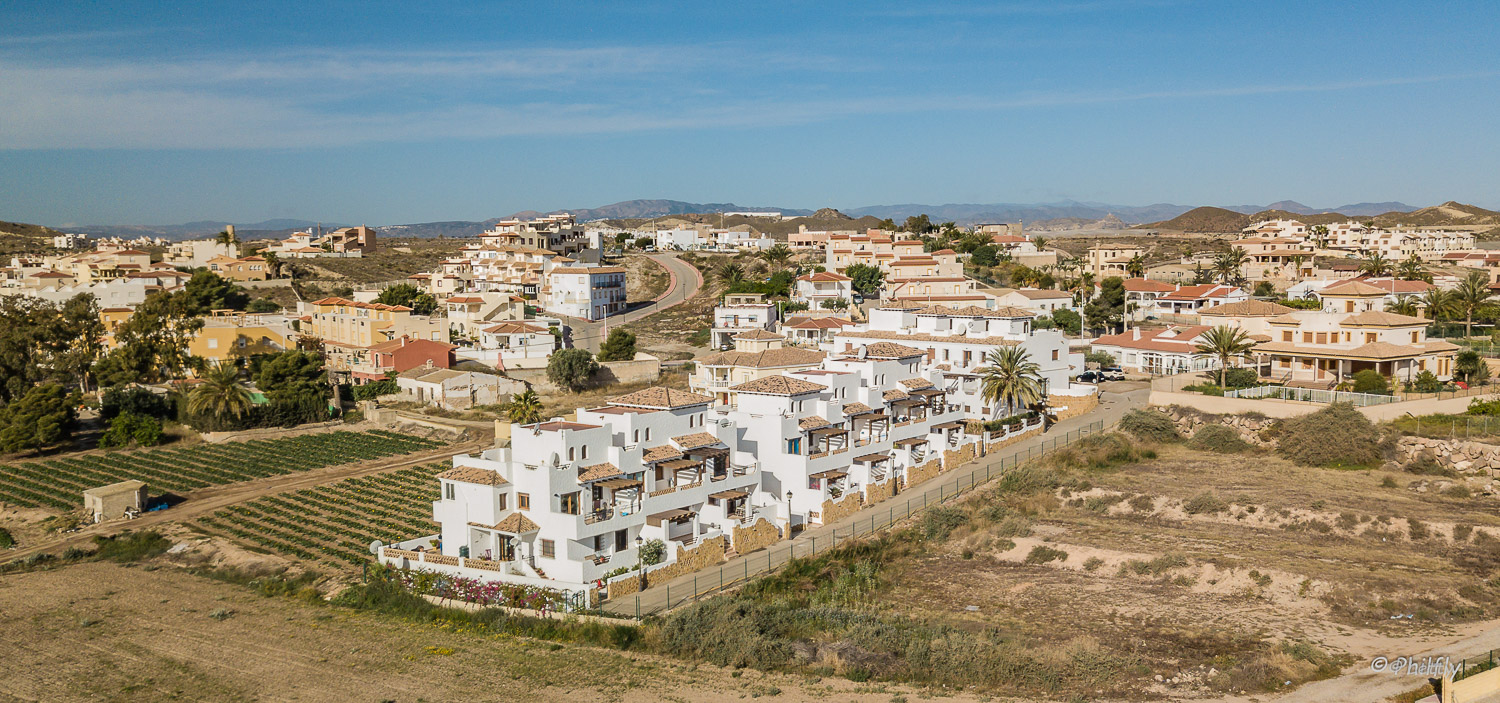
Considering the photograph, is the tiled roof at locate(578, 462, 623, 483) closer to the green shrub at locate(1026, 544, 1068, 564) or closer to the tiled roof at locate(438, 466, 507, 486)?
the tiled roof at locate(438, 466, 507, 486)

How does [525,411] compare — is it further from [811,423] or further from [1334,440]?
[1334,440]

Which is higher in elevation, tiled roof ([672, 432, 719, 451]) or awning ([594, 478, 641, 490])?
tiled roof ([672, 432, 719, 451])

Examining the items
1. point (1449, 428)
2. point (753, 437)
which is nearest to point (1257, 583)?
point (753, 437)

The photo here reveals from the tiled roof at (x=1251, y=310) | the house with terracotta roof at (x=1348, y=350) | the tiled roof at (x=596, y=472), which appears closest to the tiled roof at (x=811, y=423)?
the tiled roof at (x=596, y=472)

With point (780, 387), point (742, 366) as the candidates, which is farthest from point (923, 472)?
point (742, 366)

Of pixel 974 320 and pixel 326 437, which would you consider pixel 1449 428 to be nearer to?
pixel 974 320

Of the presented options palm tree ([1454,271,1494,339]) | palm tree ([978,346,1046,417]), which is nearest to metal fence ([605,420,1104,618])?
palm tree ([978,346,1046,417])
